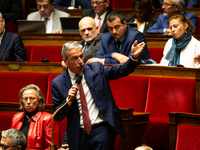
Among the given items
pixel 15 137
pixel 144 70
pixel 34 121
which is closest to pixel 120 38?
pixel 144 70

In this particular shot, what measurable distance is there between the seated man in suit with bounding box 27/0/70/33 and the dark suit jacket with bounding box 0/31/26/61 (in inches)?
12.1

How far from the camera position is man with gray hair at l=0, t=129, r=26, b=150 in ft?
2.93

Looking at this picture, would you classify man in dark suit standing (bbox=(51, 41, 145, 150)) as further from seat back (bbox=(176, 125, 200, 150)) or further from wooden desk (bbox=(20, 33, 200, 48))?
wooden desk (bbox=(20, 33, 200, 48))

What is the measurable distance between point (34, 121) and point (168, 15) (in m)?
0.87

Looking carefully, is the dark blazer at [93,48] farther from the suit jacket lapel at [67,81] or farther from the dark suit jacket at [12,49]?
the suit jacket lapel at [67,81]

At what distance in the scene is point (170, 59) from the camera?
1315mm

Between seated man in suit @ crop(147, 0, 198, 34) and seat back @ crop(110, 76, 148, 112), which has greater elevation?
seated man in suit @ crop(147, 0, 198, 34)

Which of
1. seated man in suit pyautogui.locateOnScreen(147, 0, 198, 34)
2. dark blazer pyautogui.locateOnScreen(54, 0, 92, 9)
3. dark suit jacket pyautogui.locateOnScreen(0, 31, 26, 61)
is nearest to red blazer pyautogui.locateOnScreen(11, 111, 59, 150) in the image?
dark suit jacket pyautogui.locateOnScreen(0, 31, 26, 61)

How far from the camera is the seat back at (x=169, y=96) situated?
1.14 m

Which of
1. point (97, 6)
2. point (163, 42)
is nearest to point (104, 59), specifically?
point (163, 42)

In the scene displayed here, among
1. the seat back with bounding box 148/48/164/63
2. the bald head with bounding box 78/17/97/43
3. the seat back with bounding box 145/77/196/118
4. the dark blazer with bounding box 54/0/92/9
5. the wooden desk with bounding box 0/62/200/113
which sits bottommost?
the seat back with bounding box 145/77/196/118

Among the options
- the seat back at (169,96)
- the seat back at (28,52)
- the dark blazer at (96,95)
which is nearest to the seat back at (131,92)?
the seat back at (169,96)

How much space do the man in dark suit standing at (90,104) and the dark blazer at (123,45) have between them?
397mm

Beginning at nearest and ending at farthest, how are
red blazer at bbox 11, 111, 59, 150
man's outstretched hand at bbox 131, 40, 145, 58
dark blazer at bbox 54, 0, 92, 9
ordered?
man's outstretched hand at bbox 131, 40, 145, 58 < red blazer at bbox 11, 111, 59, 150 < dark blazer at bbox 54, 0, 92, 9
